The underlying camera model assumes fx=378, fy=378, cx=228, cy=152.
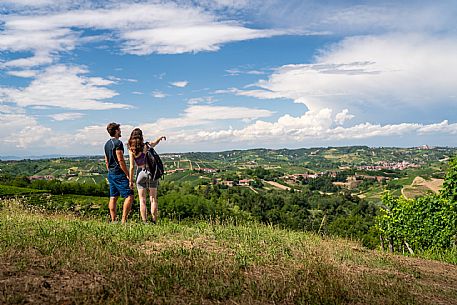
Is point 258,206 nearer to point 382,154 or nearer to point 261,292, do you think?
point 261,292

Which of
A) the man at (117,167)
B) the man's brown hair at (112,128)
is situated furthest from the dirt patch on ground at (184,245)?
the man's brown hair at (112,128)

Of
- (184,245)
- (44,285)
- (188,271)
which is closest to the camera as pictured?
(44,285)

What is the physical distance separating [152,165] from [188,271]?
13.8ft

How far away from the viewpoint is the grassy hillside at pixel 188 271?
4.13 m

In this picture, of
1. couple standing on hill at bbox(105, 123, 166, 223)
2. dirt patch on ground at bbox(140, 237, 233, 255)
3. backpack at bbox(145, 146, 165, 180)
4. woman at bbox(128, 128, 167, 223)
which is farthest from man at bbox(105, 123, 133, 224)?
dirt patch on ground at bbox(140, 237, 233, 255)

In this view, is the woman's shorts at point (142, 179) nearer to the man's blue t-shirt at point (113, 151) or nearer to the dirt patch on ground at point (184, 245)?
the man's blue t-shirt at point (113, 151)

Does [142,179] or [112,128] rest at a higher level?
[112,128]

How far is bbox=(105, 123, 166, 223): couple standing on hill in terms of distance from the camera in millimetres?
8297

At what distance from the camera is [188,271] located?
191 inches

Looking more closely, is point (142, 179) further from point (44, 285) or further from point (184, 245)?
point (44, 285)

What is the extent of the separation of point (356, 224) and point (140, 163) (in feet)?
142

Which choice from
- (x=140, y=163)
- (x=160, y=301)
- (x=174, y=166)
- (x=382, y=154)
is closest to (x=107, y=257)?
(x=160, y=301)

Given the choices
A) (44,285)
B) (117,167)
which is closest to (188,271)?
(44,285)

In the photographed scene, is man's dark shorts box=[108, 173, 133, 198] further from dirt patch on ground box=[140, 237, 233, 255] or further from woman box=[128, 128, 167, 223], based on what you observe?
dirt patch on ground box=[140, 237, 233, 255]
